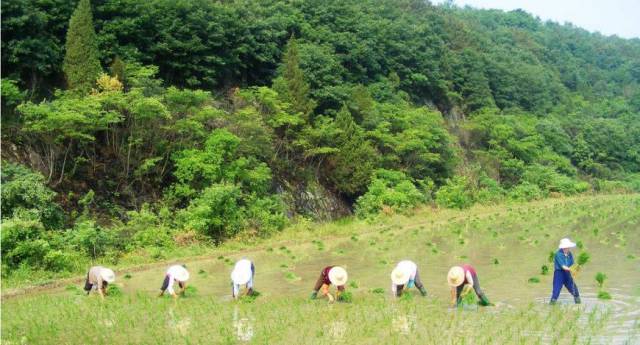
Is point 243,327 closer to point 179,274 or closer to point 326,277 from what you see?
point 326,277

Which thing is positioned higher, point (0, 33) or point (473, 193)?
point (0, 33)

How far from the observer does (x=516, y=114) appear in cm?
6103

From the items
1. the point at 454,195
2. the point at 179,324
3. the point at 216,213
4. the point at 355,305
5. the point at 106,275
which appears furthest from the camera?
the point at 454,195

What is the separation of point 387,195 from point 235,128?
980 cm

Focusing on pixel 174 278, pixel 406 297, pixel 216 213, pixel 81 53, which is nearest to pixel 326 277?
Answer: pixel 406 297

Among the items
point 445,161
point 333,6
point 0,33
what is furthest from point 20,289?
point 333,6

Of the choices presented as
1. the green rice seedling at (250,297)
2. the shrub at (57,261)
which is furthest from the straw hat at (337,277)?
the shrub at (57,261)

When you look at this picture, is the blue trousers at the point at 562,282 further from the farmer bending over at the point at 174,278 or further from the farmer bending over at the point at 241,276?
the farmer bending over at the point at 174,278

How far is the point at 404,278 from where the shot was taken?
44.8 feet

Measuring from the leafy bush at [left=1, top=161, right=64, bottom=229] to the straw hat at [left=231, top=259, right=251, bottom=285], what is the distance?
8341mm

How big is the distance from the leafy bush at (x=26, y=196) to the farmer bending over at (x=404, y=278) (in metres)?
11.8

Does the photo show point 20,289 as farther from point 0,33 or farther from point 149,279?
point 0,33

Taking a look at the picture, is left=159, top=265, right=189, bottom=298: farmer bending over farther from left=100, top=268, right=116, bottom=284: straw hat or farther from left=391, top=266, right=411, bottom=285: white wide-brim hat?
left=391, top=266, right=411, bottom=285: white wide-brim hat

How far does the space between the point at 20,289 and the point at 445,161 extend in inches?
1267
